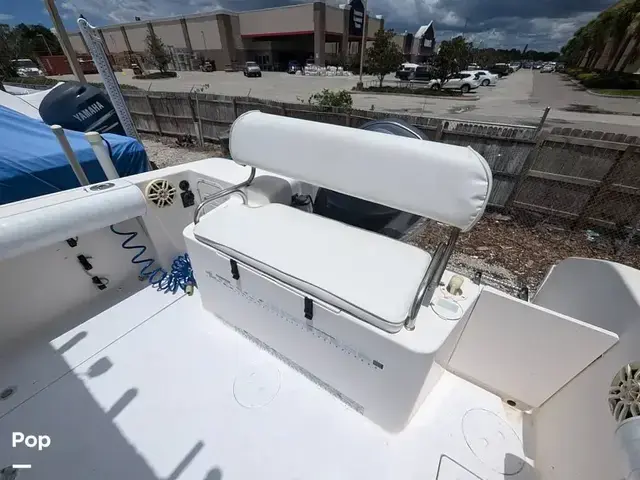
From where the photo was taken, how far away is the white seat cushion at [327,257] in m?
1.01

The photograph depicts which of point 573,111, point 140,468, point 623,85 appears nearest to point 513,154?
point 140,468

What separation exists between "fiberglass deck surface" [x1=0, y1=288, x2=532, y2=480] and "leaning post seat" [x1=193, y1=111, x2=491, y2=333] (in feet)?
2.22

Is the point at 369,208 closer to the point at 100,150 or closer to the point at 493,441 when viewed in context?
the point at 493,441

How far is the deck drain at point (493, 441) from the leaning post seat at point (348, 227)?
30.5 inches

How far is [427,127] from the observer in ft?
13.0

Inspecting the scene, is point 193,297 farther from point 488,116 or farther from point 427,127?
point 488,116

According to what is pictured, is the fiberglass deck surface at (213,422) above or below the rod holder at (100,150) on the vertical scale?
below

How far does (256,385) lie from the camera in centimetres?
146

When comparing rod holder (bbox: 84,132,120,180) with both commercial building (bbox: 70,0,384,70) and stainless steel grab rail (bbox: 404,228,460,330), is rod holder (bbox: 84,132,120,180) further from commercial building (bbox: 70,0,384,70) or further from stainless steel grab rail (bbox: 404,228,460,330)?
commercial building (bbox: 70,0,384,70)

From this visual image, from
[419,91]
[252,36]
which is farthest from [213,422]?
[252,36]

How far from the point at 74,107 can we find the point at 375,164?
12.0 feet

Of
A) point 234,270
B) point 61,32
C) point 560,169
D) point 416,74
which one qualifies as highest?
point 61,32

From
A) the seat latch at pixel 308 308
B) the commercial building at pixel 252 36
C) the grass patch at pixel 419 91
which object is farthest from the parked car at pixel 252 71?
the seat latch at pixel 308 308

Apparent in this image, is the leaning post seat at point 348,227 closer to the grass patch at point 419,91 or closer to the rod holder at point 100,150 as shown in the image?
the rod holder at point 100,150
